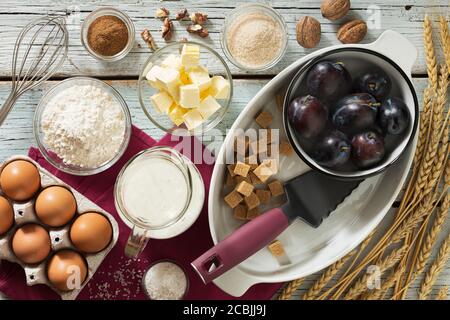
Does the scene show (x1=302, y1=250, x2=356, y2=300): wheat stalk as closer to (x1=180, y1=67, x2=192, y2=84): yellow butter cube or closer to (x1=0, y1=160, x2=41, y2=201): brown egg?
(x1=180, y1=67, x2=192, y2=84): yellow butter cube

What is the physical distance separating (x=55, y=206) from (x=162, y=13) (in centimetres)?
46

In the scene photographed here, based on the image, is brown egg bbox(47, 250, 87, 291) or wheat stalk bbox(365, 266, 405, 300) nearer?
brown egg bbox(47, 250, 87, 291)

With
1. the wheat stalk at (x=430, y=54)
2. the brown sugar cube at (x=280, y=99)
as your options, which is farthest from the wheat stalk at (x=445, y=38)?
the brown sugar cube at (x=280, y=99)

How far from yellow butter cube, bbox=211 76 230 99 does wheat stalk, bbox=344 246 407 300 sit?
49 centimetres

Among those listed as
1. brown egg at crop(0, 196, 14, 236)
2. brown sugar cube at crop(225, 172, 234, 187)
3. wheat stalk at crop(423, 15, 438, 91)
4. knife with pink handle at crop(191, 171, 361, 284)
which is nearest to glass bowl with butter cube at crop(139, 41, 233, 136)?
brown sugar cube at crop(225, 172, 234, 187)

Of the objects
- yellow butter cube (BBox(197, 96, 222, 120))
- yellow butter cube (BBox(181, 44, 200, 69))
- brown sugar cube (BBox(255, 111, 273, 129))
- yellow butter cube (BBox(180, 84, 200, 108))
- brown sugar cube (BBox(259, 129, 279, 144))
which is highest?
yellow butter cube (BBox(181, 44, 200, 69))

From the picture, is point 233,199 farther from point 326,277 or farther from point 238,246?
point 326,277

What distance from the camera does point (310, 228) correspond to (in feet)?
3.95

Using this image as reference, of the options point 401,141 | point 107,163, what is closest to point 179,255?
point 107,163

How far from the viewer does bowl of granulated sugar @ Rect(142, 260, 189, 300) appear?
1149mm

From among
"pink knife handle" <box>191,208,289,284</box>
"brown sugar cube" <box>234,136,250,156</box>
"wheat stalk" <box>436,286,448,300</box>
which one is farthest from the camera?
"wheat stalk" <box>436,286,448,300</box>

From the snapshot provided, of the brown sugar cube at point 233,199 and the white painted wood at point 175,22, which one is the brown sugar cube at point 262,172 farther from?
the white painted wood at point 175,22

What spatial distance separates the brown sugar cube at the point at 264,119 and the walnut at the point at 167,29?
0.87 feet

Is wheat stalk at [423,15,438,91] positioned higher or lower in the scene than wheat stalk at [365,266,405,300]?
higher
